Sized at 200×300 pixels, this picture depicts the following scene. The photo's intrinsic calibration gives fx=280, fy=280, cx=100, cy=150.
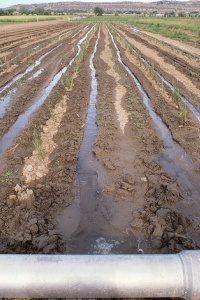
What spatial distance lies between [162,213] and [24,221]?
1955mm

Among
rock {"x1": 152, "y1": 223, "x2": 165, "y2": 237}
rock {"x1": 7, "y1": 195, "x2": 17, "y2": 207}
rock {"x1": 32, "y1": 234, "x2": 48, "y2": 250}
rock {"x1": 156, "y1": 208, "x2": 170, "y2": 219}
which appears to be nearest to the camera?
rock {"x1": 32, "y1": 234, "x2": 48, "y2": 250}

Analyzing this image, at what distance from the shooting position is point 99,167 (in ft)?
17.3

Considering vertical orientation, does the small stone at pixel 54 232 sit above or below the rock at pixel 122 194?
below

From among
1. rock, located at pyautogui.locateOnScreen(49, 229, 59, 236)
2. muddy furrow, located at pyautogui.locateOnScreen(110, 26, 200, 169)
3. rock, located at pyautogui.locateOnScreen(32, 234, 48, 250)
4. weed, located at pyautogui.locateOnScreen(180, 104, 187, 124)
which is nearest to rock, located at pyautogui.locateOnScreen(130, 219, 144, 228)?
rock, located at pyautogui.locateOnScreen(49, 229, 59, 236)

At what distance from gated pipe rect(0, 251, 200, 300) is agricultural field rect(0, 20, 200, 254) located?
3.00ft

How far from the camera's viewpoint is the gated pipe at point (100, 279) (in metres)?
2.46

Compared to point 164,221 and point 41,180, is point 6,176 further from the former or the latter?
point 164,221

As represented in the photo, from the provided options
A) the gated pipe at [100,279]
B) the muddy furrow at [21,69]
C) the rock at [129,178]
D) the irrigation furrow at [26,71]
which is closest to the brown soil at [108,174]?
the rock at [129,178]

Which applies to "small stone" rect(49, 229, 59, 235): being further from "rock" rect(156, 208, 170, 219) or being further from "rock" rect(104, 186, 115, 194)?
"rock" rect(156, 208, 170, 219)

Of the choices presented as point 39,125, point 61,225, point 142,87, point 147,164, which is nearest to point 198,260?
point 61,225

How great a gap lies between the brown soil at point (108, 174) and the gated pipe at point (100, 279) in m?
0.92

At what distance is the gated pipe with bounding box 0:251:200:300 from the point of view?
2.46m

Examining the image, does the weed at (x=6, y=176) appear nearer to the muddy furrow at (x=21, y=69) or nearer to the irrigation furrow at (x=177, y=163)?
the irrigation furrow at (x=177, y=163)

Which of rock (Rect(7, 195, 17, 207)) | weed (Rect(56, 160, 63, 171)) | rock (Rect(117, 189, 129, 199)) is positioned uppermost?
weed (Rect(56, 160, 63, 171))
